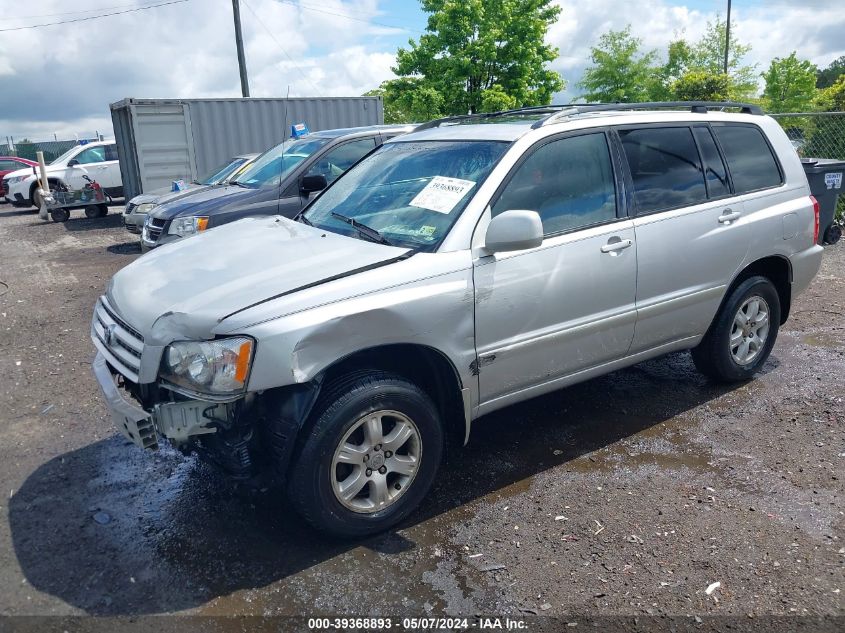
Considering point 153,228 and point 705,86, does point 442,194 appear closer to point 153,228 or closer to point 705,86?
point 153,228

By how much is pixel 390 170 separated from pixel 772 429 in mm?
2910

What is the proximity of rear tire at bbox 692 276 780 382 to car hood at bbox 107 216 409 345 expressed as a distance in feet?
8.49

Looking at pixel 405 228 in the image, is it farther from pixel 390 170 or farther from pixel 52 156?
pixel 52 156

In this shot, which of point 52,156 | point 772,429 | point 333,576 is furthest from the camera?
point 52,156

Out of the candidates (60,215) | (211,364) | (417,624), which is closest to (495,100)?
(60,215)

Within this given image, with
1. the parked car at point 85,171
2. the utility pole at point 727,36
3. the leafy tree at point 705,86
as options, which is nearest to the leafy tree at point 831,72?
the utility pole at point 727,36

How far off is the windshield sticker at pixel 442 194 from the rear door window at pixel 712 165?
1849mm

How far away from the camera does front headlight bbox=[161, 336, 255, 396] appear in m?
2.89

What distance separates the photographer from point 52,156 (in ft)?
123

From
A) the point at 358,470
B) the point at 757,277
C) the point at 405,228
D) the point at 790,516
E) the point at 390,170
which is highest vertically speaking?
the point at 390,170

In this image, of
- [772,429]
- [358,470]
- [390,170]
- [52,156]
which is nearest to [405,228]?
[390,170]

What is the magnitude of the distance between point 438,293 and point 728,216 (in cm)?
234

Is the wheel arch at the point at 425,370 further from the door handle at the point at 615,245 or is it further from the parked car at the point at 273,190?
the parked car at the point at 273,190

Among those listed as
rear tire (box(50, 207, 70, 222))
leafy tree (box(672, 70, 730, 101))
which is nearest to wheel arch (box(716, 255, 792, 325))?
rear tire (box(50, 207, 70, 222))
